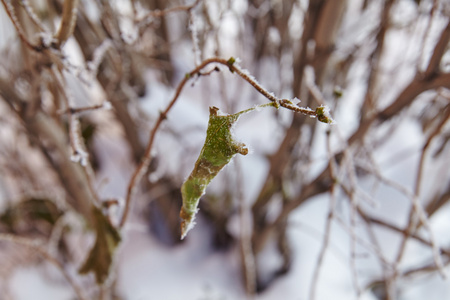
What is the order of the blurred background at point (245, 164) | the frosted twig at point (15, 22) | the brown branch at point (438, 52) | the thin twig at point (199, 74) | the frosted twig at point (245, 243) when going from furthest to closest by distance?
the frosted twig at point (245, 243) → the blurred background at point (245, 164) → the brown branch at point (438, 52) → the frosted twig at point (15, 22) → the thin twig at point (199, 74)

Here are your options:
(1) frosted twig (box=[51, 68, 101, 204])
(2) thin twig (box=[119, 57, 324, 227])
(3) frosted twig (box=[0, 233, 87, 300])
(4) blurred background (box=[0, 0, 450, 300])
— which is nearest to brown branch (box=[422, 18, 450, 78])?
(4) blurred background (box=[0, 0, 450, 300])

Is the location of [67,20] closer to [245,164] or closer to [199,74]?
[199,74]

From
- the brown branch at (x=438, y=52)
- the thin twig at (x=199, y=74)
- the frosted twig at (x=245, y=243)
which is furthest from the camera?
the frosted twig at (x=245, y=243)

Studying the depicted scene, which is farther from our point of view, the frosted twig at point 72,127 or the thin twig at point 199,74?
the frosted twig at point 72,127

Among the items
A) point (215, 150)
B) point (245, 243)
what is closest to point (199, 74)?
point (215, 150)

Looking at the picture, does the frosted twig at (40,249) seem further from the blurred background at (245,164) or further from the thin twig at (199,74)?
the thin twig at (199,74)

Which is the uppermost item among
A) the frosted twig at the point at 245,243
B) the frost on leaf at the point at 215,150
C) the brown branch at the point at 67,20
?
the frosted twig at the point at 245,243

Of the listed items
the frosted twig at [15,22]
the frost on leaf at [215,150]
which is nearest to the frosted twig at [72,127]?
the frosted twig at [15,22]

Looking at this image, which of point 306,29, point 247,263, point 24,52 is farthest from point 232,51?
point 24,52

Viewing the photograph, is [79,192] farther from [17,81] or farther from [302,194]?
[302,194]
